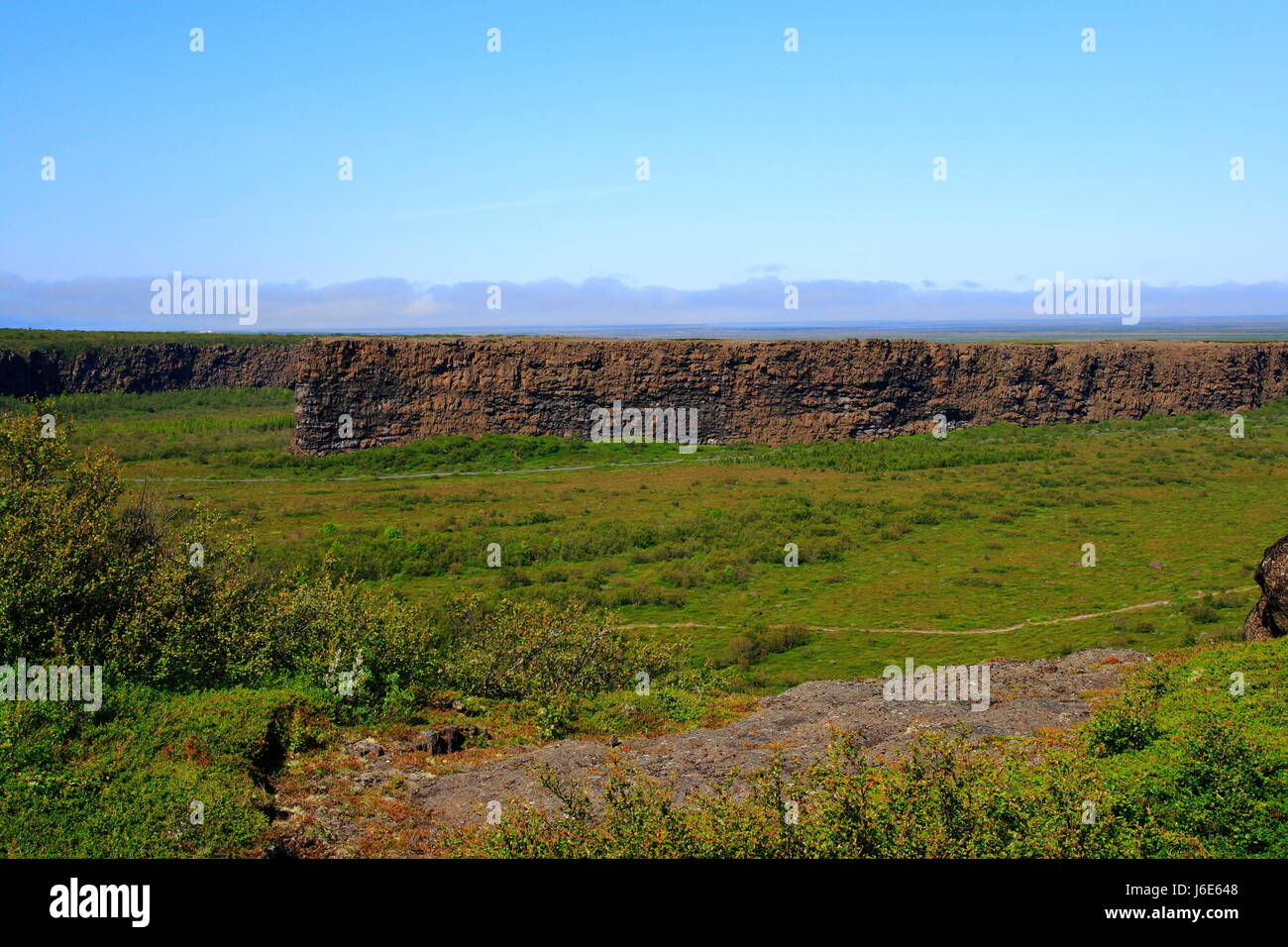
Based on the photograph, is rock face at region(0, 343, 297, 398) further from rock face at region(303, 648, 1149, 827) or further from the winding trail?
rock face at region(303, 648, 1149, 827)

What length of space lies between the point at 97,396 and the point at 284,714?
345 feet

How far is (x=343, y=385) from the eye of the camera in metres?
67.2

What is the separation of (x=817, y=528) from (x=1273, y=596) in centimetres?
2312

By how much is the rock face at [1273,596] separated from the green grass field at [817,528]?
413cm

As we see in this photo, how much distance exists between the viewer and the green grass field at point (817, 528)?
26.3 meters

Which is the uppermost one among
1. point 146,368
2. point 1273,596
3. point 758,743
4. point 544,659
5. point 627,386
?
point 146,368

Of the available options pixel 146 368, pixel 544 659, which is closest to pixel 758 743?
pixel 544 659

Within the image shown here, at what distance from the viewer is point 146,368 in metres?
114

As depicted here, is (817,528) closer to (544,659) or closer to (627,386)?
(544,659)

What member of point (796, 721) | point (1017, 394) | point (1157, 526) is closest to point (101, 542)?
point (796, 721)

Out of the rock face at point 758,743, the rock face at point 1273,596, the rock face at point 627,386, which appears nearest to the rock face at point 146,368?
the rock face at point 627,386

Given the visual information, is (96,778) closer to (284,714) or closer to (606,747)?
(284,714)

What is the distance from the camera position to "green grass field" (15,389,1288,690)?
2633 centimetres

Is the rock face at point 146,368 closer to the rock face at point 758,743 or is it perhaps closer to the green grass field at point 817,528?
the green grass field at point 817,528
